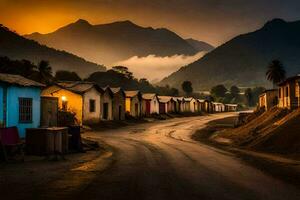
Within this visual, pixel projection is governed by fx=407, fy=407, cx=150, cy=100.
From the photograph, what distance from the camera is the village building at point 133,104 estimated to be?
66.1m

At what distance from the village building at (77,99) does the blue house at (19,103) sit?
1630 centimetres

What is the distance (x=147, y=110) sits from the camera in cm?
7638

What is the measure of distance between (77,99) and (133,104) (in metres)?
21.2

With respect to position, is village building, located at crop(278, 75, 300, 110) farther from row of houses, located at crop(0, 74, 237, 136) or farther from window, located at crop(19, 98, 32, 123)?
window, located at crop(19, 98, 32, 123)

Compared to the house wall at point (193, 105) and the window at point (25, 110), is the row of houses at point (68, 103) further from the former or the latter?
the house wall at point (193, 105)

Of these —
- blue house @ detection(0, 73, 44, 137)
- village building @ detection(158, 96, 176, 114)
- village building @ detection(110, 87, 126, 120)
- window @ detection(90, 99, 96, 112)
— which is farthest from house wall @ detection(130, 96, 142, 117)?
blue house @ detection(0, 73, 44, 137)

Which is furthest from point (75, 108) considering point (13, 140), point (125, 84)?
point (125, 84)

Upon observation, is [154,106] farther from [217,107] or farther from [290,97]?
[217,107]

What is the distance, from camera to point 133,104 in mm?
67812

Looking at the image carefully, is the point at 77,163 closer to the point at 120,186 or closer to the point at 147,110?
the point at 120,186

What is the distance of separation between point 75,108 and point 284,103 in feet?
78.9

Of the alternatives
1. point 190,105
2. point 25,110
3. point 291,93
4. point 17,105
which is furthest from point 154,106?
point 17,105

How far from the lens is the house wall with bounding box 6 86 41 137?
88.4 feet

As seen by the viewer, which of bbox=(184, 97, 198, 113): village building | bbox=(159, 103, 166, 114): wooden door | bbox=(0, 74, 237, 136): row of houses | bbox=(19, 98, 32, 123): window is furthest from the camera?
bbox=(184, 97, 198, 113): village building
